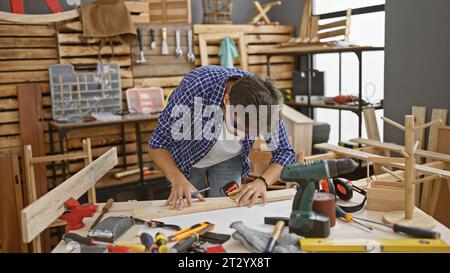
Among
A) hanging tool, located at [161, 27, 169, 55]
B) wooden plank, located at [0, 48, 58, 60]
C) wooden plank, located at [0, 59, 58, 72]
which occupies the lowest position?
wooden plank, located at [0, 59, 58, 72]

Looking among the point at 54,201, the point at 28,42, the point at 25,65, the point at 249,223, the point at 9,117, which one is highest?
the point at 28,42

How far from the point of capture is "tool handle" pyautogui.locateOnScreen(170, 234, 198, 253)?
142 cm

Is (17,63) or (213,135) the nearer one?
(213,135)

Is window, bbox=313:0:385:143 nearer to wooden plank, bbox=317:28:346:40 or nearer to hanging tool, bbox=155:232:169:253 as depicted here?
wooden plank, bbox=317:28:346:40

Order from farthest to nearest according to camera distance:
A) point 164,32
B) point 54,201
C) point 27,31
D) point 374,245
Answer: point 164,32 → point 27,31 → point 54,201 → point 374,245

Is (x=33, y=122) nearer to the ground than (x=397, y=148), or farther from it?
farther from it

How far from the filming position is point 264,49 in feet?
17.5

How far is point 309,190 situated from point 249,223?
0.99ft

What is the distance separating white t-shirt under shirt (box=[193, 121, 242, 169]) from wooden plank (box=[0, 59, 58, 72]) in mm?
2599

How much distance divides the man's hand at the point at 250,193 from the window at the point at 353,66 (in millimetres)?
2511

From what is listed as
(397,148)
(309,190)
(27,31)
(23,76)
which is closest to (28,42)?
(27,31)

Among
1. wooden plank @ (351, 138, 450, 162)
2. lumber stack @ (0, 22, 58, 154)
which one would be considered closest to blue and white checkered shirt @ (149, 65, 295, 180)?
wooden plank @ (351, 138, 450, 162)

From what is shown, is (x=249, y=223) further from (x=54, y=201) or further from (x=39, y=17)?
(x=39, y=17)

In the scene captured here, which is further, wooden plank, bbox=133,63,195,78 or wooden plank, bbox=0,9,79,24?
wooden plank, bbox=133,63,195,78
